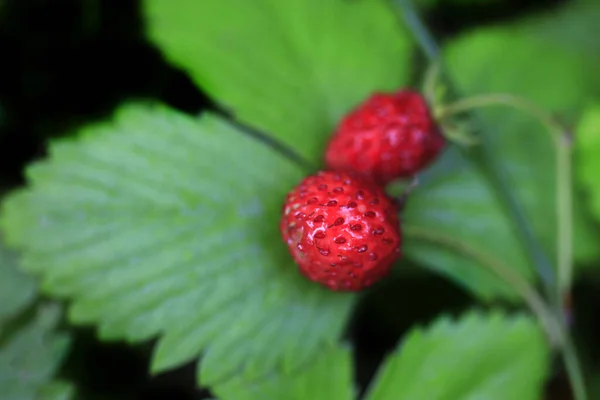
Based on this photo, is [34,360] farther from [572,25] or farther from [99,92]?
[572,25]

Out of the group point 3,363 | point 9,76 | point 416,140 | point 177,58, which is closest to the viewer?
point 416,140

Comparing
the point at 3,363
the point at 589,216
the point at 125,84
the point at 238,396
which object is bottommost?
the point at 589,216

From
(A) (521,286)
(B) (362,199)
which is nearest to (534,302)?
(A) (521,286)

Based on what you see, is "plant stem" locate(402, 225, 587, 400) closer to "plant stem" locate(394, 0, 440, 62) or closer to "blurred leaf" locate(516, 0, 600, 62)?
"plant stem" locate(394, 0, 440, 62)

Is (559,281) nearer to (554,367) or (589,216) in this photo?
(589,216)

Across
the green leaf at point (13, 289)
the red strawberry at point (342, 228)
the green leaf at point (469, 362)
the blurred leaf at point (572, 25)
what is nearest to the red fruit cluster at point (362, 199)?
the red strawberry at point (342, 228)

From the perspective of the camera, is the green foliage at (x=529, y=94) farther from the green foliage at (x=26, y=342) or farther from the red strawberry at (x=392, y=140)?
the green foliage at (x=26, y=342)

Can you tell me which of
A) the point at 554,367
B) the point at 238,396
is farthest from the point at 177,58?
the point at 554,367
